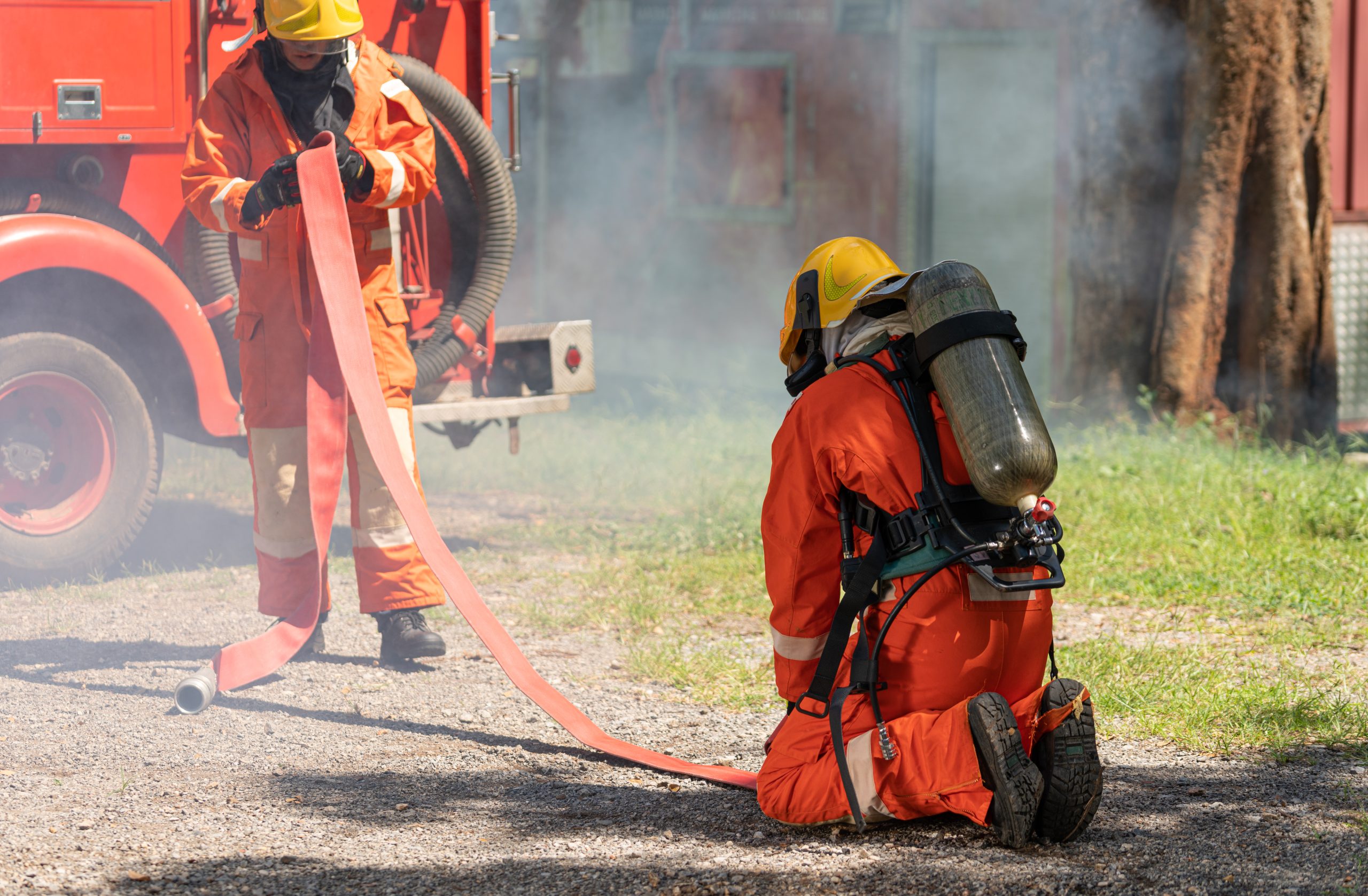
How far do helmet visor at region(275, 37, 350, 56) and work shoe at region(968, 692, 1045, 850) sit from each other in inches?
107

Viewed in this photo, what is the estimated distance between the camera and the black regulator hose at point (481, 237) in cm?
576

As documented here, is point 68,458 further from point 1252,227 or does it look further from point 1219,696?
point 1252,227

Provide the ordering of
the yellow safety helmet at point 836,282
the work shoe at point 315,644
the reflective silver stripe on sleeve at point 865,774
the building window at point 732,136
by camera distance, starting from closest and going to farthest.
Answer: the reflective silver stripe on sleeve at point 865,774 → the yellow safety helmet at point 836,282 → the work shoe at point 315,644 → the building window at point 732,136

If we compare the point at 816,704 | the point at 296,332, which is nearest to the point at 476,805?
the point at 816,704

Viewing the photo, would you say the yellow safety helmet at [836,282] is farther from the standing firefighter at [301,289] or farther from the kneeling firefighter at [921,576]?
the standing firefighter at [301,289]

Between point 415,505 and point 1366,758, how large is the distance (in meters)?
2.52

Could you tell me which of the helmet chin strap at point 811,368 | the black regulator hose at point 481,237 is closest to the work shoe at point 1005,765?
the helmet chin strap at point 811,368

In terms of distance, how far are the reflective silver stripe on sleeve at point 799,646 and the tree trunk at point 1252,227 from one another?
5.40m

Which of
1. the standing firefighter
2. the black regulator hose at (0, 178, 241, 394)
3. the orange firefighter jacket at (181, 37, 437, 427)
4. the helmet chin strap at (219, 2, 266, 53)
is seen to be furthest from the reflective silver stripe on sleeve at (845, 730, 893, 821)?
the black regulator hose at (0, 178, 241, 394)

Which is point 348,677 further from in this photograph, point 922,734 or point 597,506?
point 597,506

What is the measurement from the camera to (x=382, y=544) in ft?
14.0

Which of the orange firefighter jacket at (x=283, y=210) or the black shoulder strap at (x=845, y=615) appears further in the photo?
the orange firefighter jacket at (x=283, y=210)

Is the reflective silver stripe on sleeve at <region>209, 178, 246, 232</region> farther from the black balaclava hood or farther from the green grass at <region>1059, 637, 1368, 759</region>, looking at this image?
the green grass at <region>1059, 637, 1368, 759</region>

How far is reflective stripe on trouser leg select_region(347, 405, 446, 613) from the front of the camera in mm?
4277
